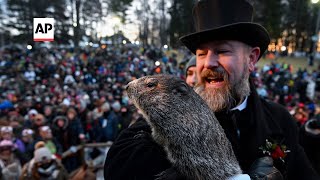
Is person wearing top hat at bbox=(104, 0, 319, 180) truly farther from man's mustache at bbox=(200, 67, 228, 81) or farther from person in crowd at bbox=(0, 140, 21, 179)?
person in crowd at bbox=(0, 140, 21, 179)

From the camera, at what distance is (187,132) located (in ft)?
5.31

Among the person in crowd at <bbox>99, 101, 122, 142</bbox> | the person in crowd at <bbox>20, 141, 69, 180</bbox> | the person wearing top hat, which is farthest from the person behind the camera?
the person in crowd at <bbox>99, 101, 122, 142</bbox>

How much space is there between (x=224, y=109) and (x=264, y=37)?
52 centimetres

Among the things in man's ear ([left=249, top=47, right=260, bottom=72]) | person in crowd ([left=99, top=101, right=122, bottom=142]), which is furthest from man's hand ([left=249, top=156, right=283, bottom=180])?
person in crowd ([left=99, top=101, right=122, bottom=142])

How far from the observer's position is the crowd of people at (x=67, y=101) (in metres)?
5.39

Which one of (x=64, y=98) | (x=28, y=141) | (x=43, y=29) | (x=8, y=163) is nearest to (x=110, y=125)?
(x=28, y=141)

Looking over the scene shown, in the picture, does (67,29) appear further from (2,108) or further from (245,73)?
(2,108)

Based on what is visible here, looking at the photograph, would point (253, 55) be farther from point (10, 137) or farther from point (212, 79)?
point (10, 137)

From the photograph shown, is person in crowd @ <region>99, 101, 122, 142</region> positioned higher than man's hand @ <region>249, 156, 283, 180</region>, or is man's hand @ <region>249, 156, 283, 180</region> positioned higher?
man's hand @ <region>249, 156, 283, 180</region>

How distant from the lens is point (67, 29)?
3.55 meters

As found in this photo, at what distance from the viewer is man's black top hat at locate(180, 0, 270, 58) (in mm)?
1951

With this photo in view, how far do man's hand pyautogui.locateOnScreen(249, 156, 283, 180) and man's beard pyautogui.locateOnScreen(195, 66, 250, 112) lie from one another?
36cm

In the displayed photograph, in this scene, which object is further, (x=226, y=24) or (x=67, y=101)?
(x=67, y=101)

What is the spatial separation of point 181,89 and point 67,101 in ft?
28.4
